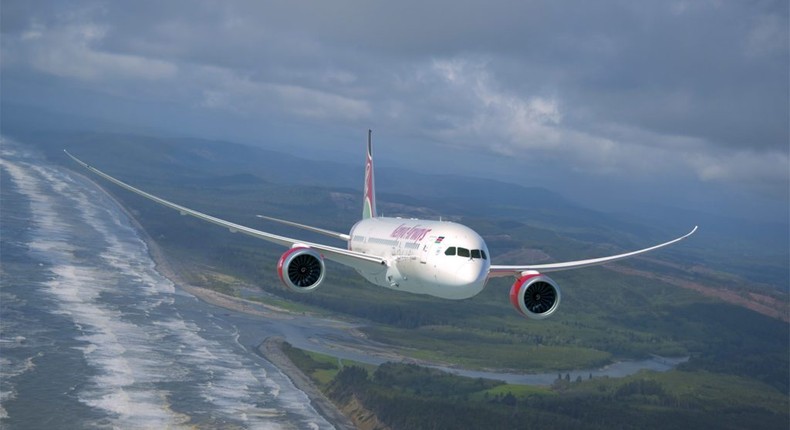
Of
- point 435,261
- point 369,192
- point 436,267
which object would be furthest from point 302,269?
point 369,192

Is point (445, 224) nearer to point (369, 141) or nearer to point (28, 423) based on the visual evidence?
point (369, 141)

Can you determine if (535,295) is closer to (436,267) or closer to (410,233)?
(436,267)

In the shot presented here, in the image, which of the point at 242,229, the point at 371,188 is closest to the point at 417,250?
the point at 242,229

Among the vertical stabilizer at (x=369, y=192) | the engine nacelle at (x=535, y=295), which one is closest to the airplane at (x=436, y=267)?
the engine nacelle at (x=535, y=295)

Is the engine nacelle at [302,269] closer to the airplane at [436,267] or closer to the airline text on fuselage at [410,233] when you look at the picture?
the airplane at [436,267]

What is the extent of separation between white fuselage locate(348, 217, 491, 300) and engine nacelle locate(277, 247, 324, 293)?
9.09 meters

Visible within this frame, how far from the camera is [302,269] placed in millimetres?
77500

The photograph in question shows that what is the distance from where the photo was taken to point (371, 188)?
137000mm

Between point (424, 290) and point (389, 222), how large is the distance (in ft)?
86.1

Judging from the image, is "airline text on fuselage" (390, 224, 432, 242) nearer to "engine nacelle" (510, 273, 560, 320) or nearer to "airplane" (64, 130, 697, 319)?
"airplane" (64, 130, 697, 319)

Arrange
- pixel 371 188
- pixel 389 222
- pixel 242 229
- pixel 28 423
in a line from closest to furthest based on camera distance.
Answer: pixel 242 229 < pixel 389 222 < pixel 371 188 < pixel 28 423

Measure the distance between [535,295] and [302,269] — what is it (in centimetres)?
2322

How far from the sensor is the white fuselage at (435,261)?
7175 centimetres

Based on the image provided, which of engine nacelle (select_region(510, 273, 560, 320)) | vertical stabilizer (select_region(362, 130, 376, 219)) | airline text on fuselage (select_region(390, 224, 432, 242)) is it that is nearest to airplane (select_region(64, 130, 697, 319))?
engine nacelle (select_region(510, 273, 560, 320))
